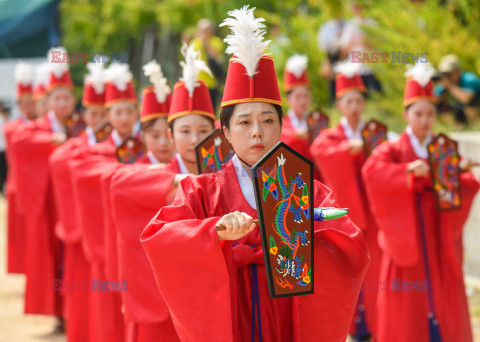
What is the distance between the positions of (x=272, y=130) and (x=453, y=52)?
24.6 feet

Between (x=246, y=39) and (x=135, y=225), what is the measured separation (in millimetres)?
1867

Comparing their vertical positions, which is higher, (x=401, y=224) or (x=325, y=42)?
(x=325, y=42)

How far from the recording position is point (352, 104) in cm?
709

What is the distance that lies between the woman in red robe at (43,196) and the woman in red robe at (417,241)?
10.5 ft

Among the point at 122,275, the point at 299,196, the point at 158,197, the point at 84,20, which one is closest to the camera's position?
the point at 299,196

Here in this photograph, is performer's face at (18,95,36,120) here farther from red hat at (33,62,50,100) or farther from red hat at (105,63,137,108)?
red hat at (105,63,137,108)

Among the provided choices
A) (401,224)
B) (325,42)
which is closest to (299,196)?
(401,224)

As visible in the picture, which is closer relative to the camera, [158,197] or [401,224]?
[158,197]

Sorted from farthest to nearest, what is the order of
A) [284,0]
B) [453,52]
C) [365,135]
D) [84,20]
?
[84,20] < [284,0] < [453,52] < [365,135]

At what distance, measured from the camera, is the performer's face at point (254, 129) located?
3184mm

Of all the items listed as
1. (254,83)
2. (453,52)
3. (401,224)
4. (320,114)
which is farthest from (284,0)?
(254,83)

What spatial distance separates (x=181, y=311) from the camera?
3.06 m

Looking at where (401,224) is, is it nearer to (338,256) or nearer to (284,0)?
(338,256)

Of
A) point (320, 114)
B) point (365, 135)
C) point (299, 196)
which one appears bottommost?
point (299, 196)
